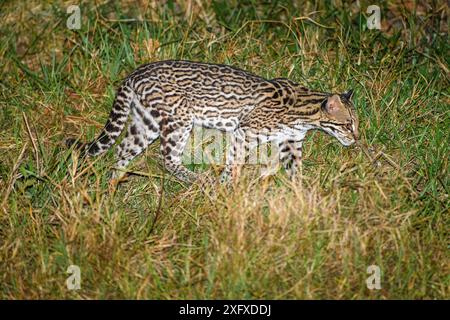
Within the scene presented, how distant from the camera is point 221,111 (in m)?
7.98

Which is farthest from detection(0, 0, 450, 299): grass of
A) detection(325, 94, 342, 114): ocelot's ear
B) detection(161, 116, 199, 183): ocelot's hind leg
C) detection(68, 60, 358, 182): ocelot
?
detection(325, 94, 342, 114): ocelot's ear

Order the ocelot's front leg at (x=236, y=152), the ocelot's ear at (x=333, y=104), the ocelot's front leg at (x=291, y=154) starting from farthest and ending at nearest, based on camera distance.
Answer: the ocelot's front leg at (x=291, y=154)
the ocelot's front leg at (x=236, y=152)
the ocelot's ear at (x=333, y=104)

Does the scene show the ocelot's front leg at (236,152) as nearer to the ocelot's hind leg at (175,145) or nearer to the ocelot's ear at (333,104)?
the ocelot's hind leg at (175,145)

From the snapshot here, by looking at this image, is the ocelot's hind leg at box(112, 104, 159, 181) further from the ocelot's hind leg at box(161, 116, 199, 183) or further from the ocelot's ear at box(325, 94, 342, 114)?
the ocelot's ear at box(325, 94, 342, 114)

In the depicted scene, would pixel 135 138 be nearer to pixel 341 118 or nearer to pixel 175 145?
pixel 175 145

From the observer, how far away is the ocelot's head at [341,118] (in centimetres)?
775

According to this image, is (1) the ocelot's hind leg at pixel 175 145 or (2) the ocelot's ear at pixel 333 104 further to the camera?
(1) the ocelot's hind leg at pixel 175 145

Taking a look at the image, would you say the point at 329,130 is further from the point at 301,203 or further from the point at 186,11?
the point at 186,11

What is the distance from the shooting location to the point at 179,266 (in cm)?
673

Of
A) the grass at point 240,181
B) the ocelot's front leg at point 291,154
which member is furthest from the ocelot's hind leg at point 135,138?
the ocelot's front leg at point 291,154

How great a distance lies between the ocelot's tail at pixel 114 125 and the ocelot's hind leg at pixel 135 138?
10cm

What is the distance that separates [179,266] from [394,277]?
5.30ft

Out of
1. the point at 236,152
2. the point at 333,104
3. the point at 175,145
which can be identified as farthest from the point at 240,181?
the point at 333,104

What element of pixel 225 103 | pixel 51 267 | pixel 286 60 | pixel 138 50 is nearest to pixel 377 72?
pixel 286 60
